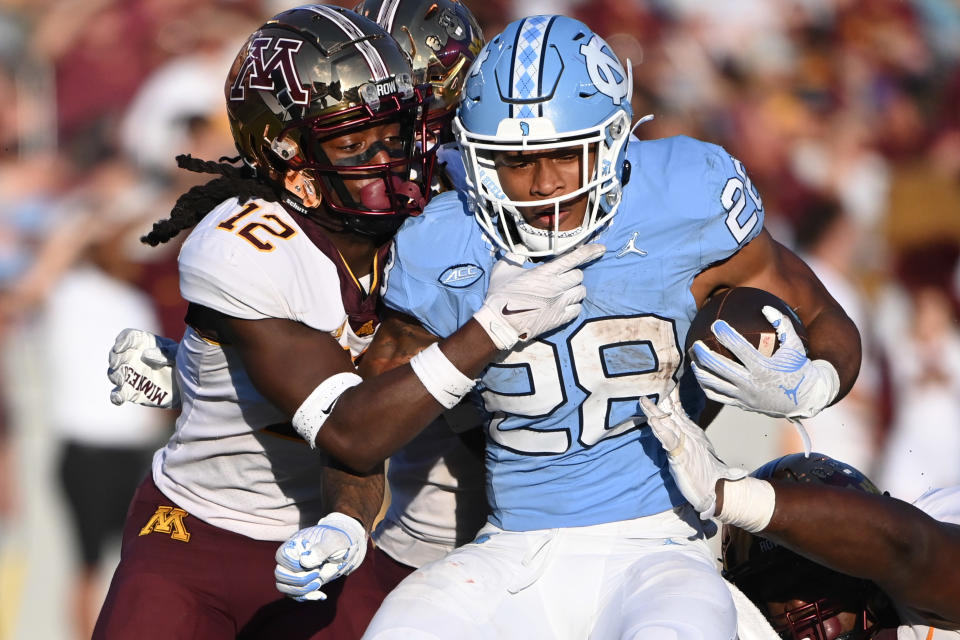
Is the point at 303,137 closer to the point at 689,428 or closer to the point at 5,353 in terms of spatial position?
the point at 689,428

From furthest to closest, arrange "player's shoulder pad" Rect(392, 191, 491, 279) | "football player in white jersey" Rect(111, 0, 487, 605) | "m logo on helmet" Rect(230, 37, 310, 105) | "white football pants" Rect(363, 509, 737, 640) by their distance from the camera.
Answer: "football player in white jersey" Rect(111, 0, 487, 605)
"m logo on helmet" Rect(230, 37, 310, 105)
"player's shoulder pad" Rect(392, 191, 491, 279)
"white football pants" Rect(363, 509, 737, 640)

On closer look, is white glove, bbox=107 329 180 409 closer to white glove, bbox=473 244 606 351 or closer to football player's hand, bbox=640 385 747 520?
white glove, bbox=473 244 606 351

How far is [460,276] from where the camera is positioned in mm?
2588

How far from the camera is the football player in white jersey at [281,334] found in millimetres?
2543

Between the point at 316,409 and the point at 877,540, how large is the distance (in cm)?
127

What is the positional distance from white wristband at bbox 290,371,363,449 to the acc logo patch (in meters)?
0.33

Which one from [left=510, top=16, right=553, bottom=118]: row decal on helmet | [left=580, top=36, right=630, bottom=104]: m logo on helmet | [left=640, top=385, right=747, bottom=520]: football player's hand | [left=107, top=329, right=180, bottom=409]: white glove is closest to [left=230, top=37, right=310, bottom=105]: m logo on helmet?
[left=510, top=16, right=553, bottom=118]: row decal on helmet

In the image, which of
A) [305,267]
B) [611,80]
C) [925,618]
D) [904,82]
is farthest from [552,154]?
[904,82]

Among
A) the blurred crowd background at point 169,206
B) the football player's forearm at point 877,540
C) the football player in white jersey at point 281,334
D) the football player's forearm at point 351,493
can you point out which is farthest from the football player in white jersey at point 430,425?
the blurred crowd background at point 169,206

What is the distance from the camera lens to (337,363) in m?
2.60

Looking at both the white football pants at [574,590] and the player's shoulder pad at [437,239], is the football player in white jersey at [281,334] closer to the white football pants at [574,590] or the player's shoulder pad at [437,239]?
the player's shoulder pad at [437,239]

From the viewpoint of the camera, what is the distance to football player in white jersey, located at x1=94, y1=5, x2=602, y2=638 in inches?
100

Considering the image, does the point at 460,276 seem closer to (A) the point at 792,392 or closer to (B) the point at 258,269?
(B) the point at 258,269

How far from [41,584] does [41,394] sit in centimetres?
80
